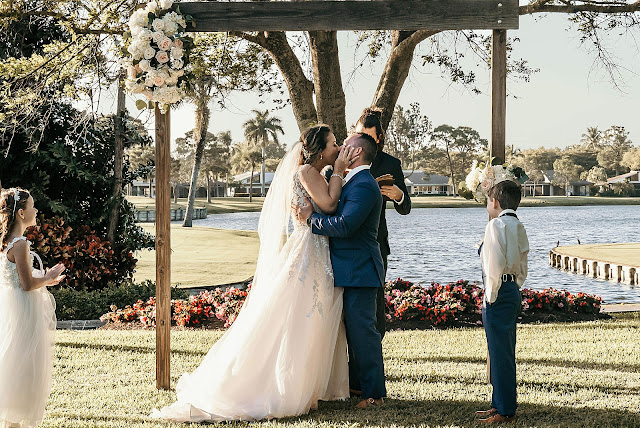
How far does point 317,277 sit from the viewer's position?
4.98m

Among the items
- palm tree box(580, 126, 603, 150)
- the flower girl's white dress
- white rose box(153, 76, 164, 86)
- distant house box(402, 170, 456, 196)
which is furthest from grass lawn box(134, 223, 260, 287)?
palm tree box(580, 126, 603, 150)

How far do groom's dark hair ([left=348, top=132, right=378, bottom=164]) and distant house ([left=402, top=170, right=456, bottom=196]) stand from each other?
91517 millimetres

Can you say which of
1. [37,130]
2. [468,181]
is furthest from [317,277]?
[37,130]

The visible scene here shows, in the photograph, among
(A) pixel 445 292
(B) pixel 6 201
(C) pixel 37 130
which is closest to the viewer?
(B) pixel 6 201

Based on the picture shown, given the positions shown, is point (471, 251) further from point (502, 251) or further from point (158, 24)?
point (502, 251)

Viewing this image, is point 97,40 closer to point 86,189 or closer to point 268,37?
point 268,37

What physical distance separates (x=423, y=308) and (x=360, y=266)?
4.49 metres

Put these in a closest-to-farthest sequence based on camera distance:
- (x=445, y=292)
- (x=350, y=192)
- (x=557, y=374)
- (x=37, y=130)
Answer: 1. (x=350, y=192)
2. (x=557, y=374)
3. (x=445, y=292)
4. (x=37, y=130)

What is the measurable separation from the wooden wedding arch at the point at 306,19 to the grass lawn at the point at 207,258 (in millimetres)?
12005

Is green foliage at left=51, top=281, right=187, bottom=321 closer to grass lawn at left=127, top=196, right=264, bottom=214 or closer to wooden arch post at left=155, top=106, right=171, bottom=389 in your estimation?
wooden arch post at left=155, top=106, right=171, bottom=389

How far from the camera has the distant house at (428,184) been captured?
9744cm

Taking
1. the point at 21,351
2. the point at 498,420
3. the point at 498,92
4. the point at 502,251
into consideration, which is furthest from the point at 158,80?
the point at 498,420

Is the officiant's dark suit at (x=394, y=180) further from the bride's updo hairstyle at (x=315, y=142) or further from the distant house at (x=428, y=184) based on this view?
the distant house at (x=428, y=184)

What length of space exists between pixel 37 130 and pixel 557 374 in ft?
31.4
